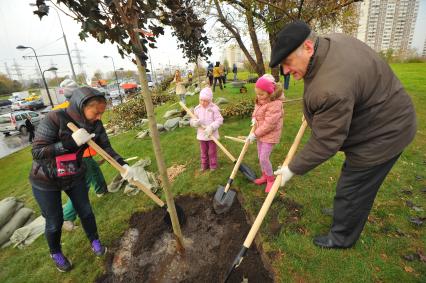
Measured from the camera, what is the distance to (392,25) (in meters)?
72.4

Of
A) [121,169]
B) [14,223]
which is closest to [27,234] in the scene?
[14,223]

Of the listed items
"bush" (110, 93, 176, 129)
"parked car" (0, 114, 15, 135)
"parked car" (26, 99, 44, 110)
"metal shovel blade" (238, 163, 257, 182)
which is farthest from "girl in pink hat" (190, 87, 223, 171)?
"parked car" (26, 99, 44, 110)

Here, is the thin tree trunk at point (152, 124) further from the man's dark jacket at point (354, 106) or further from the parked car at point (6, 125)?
the parked car at point (6, 125)

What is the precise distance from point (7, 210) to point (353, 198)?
528 cm

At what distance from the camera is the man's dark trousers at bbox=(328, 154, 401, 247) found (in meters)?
2.16

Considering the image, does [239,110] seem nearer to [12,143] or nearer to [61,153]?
[61,153]

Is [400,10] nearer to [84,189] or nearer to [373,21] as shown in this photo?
[373,21]

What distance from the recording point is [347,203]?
2336mm

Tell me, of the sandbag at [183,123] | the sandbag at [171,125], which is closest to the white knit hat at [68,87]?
the sandbag at [171,125]

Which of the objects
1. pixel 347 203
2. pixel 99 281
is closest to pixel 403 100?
pixel 347 203

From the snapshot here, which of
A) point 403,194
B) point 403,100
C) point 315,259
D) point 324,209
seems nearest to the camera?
point 403,100

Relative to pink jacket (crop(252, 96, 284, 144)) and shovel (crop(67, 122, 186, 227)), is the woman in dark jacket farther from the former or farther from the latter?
pink jacket (crop(252, 96, 284, 144))

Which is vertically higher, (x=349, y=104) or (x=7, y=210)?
(x=349, y=104)

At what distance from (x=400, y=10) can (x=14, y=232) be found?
327 feet
